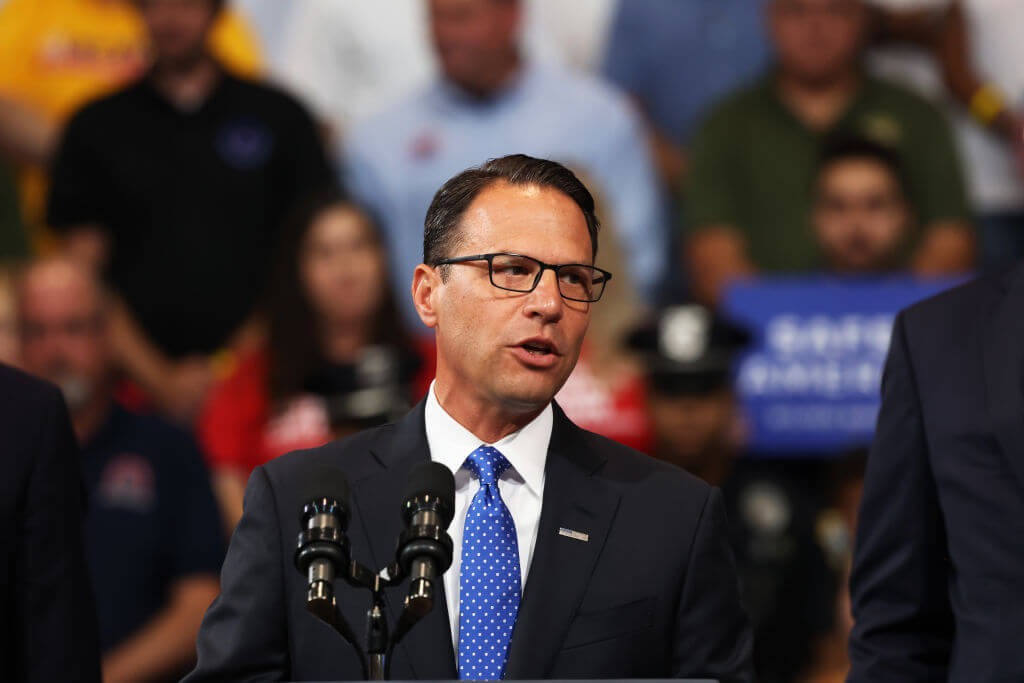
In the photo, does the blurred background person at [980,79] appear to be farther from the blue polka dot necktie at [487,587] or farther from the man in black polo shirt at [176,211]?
the blue polka dot necktie at [487,587]

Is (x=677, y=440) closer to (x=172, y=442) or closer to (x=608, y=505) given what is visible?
(x=172, y=442)

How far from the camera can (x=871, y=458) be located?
2.24 m

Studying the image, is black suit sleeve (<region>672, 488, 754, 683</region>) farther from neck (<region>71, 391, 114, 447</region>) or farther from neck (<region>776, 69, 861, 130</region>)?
neck (<region>776, 69, 861, 130</region>)

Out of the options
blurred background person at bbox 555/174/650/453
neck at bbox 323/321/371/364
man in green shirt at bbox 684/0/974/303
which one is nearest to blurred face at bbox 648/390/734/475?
blurred background person at bbox 555/174/650/453

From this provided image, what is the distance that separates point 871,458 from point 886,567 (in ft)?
0.52

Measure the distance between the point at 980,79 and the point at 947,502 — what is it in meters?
4.02

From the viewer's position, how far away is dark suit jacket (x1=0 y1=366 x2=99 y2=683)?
221 centimetres

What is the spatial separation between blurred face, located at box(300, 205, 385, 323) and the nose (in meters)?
3.48

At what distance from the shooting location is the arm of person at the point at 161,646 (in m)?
4.37

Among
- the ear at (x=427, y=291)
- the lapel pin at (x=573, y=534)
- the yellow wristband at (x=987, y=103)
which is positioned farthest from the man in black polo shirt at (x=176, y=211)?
the lapel pin at (x=573, y=534)

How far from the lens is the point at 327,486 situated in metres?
1.78

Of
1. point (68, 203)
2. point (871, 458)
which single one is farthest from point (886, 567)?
point (68, 203)

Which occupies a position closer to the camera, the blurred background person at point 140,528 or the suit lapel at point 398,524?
the suit lapel at point 398,524

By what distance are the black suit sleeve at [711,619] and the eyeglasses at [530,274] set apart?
13.8 inches
